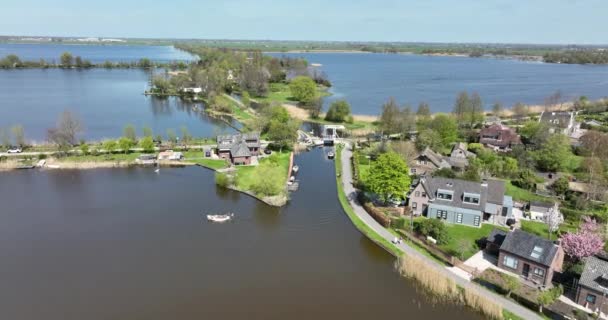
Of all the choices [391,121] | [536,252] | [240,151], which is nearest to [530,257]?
[536,252]

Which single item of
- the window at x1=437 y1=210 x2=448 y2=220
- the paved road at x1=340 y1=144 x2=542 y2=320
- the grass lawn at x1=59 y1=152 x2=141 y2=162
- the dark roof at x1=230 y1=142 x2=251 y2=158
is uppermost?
the dark roof at x1=230 y1=142 x2=251 y2=158

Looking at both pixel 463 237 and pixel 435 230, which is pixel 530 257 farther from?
pixel 435 230

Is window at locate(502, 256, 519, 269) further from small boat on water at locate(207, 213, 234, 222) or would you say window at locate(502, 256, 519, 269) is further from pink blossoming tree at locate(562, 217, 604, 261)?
small boat on water at locate(207, 213, 234, 222)

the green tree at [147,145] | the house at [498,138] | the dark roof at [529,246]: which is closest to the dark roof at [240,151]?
the green tree at [147,145]

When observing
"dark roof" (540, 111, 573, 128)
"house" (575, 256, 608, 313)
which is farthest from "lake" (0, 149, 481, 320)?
"dark roof" (540, 111, 573, 128)

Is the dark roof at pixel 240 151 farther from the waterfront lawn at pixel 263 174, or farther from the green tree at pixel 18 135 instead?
the green tree at pixel 18 135

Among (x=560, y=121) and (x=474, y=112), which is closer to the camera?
(x=560, y=121)

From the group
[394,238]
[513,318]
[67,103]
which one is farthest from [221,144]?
[67,103]

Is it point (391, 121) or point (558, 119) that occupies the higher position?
point (558, 119)
